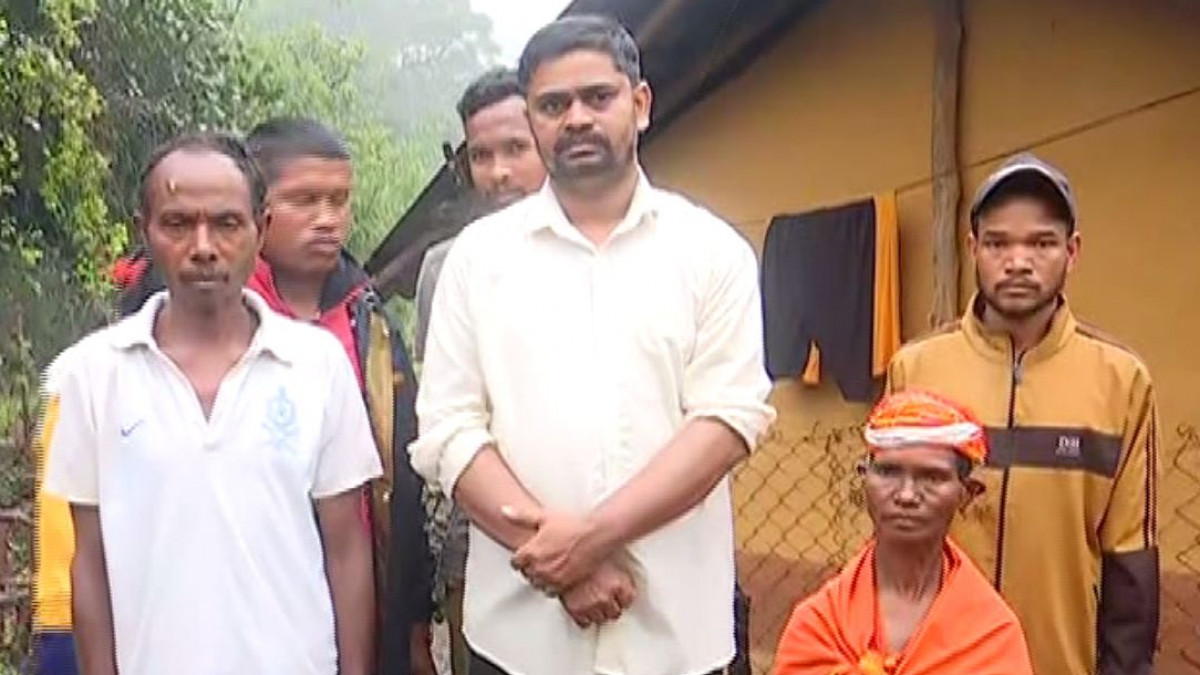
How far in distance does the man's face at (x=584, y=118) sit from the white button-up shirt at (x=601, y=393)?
0.09 m

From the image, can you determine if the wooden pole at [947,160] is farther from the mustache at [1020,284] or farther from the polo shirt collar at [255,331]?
the polo shirt collar at [255,331]

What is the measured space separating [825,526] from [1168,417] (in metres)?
1.72

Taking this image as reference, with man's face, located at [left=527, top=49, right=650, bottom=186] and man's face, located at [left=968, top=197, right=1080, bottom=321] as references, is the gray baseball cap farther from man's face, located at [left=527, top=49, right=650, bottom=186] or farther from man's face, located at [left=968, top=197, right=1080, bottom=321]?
man's face, located at [left=527, top=49, right=650, bottom=186]

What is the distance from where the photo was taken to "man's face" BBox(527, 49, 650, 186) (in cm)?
300

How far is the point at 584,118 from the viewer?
299 cm

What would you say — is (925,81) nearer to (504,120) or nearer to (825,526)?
(825,526)

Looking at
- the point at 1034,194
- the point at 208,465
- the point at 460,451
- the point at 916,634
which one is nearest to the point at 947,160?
the point at 1034,194


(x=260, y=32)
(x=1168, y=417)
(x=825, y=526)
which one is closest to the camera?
(x=1168, y=417)

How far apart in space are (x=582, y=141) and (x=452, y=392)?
0.51 metres

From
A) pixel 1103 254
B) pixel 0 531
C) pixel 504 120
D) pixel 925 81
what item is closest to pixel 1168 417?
pixel 1103 254

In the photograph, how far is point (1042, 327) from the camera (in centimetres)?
322

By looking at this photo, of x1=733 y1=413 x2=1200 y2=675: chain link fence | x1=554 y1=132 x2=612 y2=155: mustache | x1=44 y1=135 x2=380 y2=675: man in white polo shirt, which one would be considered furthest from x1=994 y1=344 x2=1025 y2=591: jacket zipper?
x1=733 y1=413 x2=1200 y2=675: chain link fence

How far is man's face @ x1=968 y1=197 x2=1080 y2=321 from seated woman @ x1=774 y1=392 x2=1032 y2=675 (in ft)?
1.02

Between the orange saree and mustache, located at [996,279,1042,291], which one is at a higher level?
mustache, located at [996,279,1042,291]
